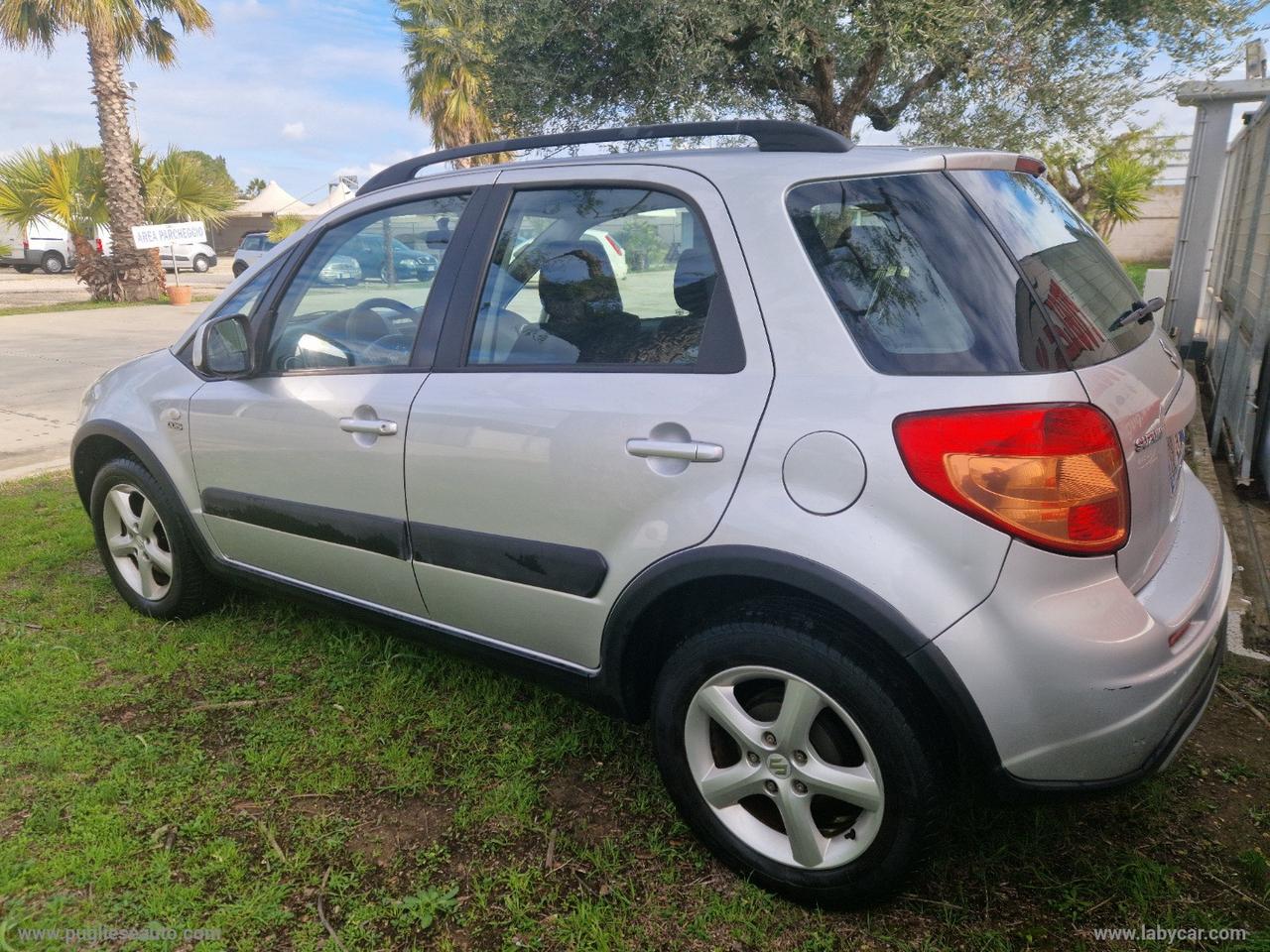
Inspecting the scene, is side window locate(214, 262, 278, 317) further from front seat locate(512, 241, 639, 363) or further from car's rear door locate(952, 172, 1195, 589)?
car's rear door locate(952, 172, 1195, 589)

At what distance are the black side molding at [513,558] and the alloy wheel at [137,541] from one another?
4.79 feet

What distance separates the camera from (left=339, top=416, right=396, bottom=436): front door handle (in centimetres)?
250

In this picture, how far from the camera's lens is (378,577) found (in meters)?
2.69

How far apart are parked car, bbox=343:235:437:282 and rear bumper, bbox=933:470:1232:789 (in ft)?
5.78

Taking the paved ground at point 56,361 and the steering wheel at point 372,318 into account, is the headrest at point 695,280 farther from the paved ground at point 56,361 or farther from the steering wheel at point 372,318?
the paved ground at point 56,361

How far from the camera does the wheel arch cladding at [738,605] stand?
5.69ft

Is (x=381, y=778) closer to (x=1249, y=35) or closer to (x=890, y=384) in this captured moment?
(x=890, y=384)

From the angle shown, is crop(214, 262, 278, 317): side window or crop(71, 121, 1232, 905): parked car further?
crop(214, 262, 278, 317): side window

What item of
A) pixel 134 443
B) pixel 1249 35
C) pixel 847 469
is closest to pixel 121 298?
pixel 134 443

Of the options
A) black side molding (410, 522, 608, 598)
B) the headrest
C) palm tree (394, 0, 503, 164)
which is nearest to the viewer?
the headrest

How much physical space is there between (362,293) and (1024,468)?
2.07 metres

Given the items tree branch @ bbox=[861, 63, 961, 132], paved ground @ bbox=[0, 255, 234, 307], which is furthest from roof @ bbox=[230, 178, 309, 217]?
tree branch @ bbox=[861, 63, 961, 132]

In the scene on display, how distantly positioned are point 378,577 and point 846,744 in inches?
57.3

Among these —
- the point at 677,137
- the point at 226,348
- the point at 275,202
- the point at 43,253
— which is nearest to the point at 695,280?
the point at 677,137
